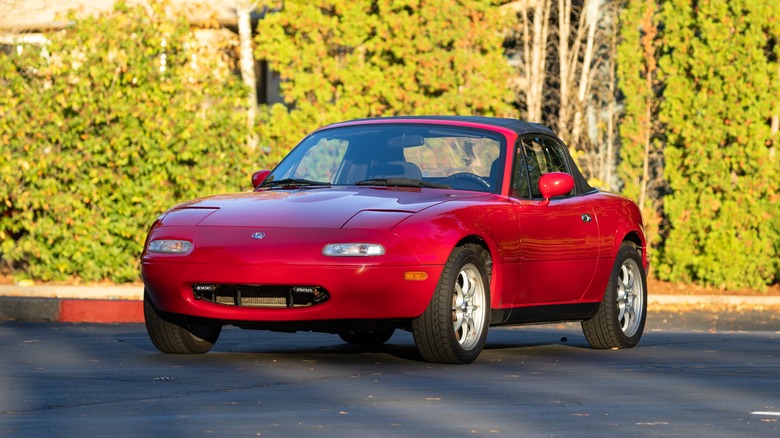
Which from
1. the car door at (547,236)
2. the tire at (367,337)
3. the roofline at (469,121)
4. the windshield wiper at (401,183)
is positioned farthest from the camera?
the tire at (367,337)

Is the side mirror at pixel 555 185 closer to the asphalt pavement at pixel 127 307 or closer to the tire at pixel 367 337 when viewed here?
the tire at pixel 367 337

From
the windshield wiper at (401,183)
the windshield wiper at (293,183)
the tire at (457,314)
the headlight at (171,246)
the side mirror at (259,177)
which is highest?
the windshield wiper at (401,183)

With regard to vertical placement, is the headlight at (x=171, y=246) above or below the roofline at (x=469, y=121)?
below

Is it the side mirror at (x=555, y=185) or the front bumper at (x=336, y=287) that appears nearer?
the front bumper at (x=336, y=287)

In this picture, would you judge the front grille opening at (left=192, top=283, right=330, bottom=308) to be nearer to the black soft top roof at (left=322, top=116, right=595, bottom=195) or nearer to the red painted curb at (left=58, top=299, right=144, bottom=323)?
the black soft top roof at (left=322, top=116, right=595, bottom=195)

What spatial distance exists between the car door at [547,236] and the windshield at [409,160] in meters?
0.23

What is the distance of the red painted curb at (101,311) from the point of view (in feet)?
45.6

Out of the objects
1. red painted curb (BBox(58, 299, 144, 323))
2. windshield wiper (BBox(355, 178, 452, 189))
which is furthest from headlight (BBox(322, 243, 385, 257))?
red painted curb (BBox(58, 299, 144, 323))

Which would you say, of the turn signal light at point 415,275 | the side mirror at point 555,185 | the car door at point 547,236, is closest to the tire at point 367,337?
the car door at point 547,236

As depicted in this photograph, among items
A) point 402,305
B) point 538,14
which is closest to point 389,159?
point 402,305

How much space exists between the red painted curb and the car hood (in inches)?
160

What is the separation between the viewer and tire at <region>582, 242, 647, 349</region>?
11.3 metres

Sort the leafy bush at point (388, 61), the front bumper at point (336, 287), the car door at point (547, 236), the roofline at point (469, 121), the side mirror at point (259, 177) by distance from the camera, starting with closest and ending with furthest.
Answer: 1. the front bumper at point (336, 287)
2. the car door at point (547, 236)
3. the roofline at point (469, 121)
4. the side mirror at point (259, 177)
5. the leafy bush at point (388, 61)

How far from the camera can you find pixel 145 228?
60.3 feet
